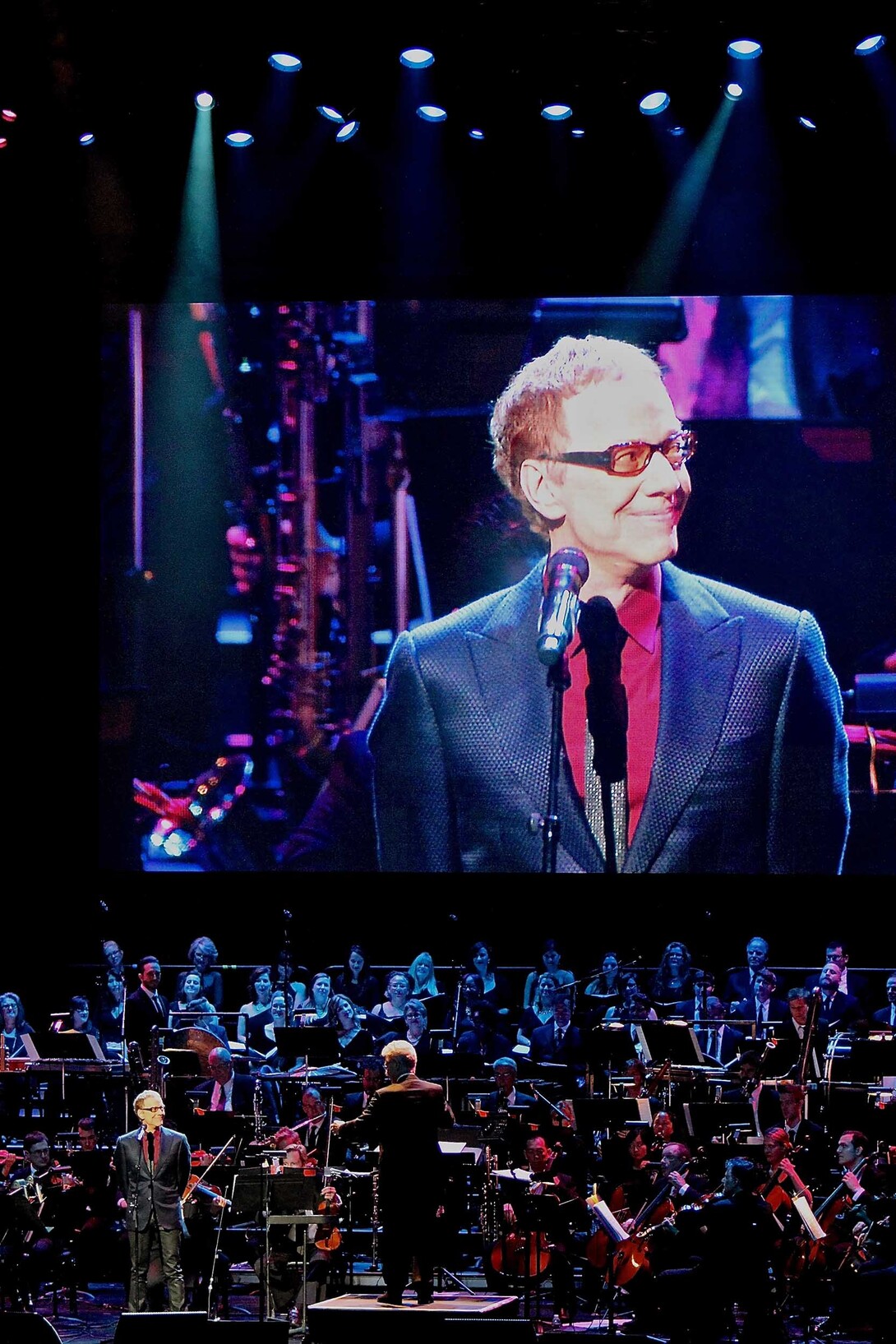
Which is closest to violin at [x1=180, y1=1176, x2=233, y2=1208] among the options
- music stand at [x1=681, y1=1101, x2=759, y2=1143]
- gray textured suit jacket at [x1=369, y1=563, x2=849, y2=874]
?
music stand at [x1=681, y1=1101, x2=759, y2=1143]

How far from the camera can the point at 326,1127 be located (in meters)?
12.0

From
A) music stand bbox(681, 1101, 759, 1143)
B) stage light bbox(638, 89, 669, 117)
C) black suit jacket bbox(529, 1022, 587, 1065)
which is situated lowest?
music stand bbox(681, 1101, 759, 1143)

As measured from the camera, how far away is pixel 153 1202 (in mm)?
10648

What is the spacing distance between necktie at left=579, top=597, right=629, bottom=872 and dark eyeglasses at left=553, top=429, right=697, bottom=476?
1258 millimetres

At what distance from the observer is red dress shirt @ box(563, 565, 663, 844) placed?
1583 cm

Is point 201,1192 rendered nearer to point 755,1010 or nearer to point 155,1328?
point 155,1328

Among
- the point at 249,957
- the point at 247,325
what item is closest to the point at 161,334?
the point at 247,325

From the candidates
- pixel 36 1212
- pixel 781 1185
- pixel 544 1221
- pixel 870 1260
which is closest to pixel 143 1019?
pixel 36 1212

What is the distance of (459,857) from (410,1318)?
8407mm

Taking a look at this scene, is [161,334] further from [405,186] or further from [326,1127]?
[326,1127]

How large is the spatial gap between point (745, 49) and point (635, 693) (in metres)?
5.56

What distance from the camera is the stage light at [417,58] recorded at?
13836mm

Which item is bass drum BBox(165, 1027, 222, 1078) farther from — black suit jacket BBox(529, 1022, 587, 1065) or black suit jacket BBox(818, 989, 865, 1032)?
black suit jacket BBox(818, 989, 865, 1032)

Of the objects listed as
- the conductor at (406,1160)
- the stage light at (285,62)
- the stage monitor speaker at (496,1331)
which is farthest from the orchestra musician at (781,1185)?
the stage light at (285,62)
